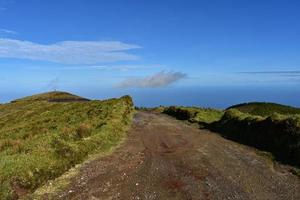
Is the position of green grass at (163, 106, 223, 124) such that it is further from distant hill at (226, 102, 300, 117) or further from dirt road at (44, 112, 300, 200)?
dirt road at (44, 112, 300, 200)

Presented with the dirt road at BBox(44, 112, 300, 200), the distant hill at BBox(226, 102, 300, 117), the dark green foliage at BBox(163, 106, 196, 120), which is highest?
the dirt road at BBox(44, 112, 300, 200)

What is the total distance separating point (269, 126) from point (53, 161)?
55.8 ft

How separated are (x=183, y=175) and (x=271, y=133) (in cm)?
1196

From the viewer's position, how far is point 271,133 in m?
29.0

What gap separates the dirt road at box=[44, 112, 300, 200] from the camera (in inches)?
642

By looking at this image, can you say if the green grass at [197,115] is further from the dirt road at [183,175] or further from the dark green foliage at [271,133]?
the dirt road at [183,175]

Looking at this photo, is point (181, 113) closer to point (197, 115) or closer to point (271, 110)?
point (197, 115)

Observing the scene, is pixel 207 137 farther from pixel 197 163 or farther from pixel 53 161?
pixel 53 161

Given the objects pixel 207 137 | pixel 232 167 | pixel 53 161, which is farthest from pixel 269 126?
pixel 53 161

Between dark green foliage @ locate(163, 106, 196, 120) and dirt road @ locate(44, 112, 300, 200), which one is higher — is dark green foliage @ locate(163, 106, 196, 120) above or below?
below

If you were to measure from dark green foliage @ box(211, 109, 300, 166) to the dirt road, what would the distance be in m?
1.50

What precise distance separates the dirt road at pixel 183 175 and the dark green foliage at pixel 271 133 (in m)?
1.50

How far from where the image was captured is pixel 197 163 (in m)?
22.2

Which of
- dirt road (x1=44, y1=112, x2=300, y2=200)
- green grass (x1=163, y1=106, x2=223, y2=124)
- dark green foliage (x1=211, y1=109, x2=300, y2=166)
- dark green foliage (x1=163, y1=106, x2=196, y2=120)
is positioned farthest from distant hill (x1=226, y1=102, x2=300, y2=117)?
dirt road (x1=44, y1=112, x2=300, y2=200)
